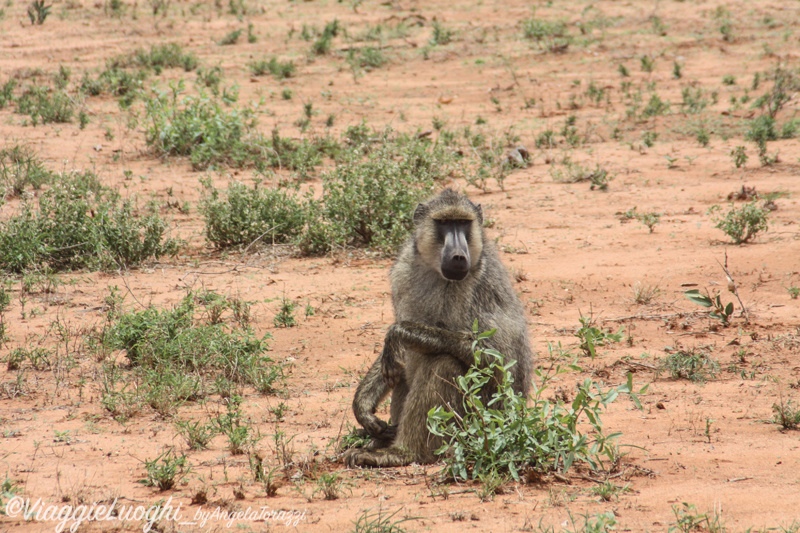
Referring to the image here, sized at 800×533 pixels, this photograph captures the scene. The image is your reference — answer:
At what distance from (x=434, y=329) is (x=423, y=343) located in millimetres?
112

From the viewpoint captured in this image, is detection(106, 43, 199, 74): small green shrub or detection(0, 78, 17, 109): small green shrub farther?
detection(106, 43, 199, 74): small green shrub

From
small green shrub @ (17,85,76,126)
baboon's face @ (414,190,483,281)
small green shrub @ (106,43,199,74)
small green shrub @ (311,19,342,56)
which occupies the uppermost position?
small green shrub @ (311,19,342,56)

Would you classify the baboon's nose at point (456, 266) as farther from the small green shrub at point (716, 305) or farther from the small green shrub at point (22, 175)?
the small green shrub at point (22, 175)

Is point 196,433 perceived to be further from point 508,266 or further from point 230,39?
point 230,39

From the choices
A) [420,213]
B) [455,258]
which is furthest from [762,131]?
[455,258]

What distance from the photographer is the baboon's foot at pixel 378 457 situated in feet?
16.0

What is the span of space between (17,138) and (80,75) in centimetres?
427

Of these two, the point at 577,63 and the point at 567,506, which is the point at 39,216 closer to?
the point at 567,506

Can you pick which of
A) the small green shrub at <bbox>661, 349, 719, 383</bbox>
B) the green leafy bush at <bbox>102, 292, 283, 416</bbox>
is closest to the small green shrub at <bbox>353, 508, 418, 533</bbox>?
the green leafy bush at <bbox>102, 292, 283, 416</bbox>

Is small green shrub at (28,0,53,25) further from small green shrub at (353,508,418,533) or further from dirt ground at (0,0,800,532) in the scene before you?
small green shrub at (353,508,418,533)

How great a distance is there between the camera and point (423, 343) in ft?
16.2

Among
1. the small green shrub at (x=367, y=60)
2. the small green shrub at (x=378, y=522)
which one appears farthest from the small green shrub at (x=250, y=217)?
the small green shrub at (x=367, y=60)

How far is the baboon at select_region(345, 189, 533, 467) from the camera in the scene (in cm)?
491

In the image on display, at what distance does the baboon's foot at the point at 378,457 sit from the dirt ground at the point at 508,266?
0.27 ft
